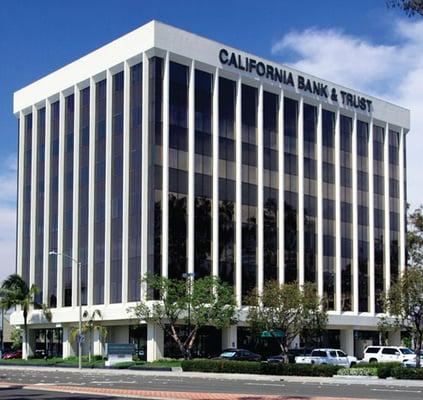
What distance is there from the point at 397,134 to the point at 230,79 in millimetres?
24880

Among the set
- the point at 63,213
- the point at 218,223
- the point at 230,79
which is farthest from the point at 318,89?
the point at 63,213

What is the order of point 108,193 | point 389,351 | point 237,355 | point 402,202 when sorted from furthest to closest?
point 402,202
point 108,193
point 389,351
point 237,355

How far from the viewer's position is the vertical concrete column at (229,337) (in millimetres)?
69375

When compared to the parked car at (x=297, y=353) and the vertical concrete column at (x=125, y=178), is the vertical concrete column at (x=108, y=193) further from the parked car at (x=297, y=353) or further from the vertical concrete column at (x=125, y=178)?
the parked car at (x=297, y=353)

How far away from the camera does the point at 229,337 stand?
69.4m

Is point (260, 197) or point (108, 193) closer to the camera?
point (108, 193)

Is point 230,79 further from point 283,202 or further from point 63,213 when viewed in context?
point 63,213

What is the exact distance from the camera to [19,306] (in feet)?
263

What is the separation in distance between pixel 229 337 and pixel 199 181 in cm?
1309

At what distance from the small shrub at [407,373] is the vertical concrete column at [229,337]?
2683 cm

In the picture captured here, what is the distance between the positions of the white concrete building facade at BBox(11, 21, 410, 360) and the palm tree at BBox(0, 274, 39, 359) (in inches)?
48.2

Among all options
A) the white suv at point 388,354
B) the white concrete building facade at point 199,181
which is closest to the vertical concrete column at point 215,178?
the white concrete building facade at point 199,181

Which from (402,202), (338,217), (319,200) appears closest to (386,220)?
(402,202)

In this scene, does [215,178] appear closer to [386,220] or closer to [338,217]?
[338,217]
